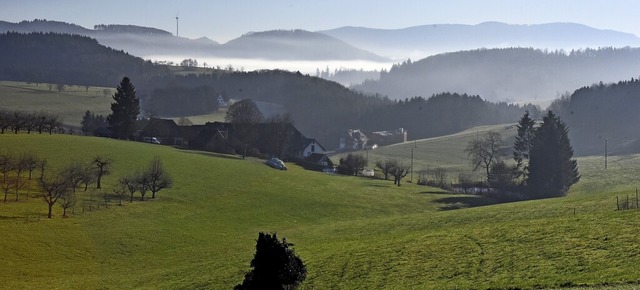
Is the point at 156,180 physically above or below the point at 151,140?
below

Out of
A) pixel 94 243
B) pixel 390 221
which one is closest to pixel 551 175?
pixel 390 221

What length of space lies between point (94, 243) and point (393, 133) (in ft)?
493

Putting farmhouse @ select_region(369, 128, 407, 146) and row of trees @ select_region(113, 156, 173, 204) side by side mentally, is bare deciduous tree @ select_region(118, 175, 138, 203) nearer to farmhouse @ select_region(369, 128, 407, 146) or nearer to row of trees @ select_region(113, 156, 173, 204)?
row of trees @ select_region(113, 156, 173, 204)

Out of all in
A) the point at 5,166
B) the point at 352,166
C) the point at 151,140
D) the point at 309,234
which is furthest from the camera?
the point at 151,140

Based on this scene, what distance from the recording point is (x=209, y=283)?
36000mm

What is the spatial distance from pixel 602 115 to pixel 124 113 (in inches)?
5060

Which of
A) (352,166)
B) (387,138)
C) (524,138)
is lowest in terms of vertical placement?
(352,166)

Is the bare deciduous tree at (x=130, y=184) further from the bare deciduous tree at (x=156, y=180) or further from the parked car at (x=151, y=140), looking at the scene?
the parked car at (x=151, y=140)

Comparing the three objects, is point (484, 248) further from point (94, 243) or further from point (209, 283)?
point (94, 243)

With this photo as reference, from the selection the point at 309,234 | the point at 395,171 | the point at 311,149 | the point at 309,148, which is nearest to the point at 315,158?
the point at 309,148

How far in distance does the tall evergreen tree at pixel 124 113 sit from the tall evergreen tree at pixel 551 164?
205 feet

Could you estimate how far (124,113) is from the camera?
115 m

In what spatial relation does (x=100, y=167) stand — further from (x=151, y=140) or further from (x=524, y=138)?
(x=524, y=138)

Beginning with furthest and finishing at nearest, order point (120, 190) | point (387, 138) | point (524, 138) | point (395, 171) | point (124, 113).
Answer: point (387, 138) → point (124, 113) → point (524, 138) → point (395, 171) → point (120, 190)
